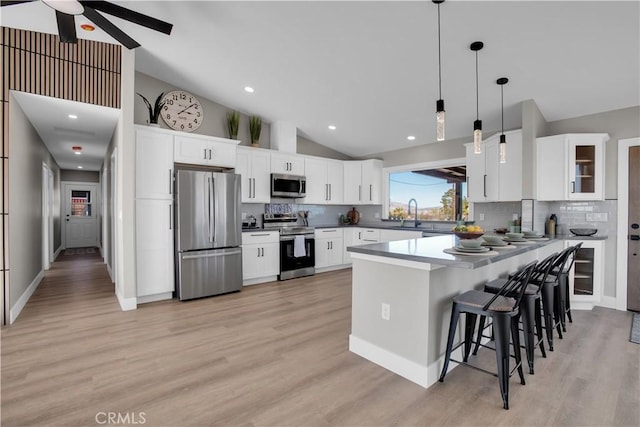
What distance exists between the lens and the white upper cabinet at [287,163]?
216 inches

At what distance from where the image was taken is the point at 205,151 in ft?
14.6

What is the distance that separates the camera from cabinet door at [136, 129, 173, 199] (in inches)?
155

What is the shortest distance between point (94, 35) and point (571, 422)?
5383 mm

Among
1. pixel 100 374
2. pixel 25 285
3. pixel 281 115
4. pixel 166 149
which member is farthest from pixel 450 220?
pixel 25 285

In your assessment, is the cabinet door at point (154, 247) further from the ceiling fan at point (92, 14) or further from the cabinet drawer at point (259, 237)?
the ceiling fan at point (92, 14)

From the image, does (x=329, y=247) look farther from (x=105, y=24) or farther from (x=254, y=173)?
(x=105, y=24)

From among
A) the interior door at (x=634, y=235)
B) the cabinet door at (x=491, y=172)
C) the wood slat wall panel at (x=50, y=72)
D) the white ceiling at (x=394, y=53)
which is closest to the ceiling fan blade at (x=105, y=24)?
the white ceiling at (x=394, y=53)

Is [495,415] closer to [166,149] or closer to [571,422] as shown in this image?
[571,422]

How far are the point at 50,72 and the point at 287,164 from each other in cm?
331

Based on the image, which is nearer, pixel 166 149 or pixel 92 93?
pixel 92 93

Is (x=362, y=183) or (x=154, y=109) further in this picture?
(x=362, y=183)

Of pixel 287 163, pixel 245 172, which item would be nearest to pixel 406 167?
pixel 287 163

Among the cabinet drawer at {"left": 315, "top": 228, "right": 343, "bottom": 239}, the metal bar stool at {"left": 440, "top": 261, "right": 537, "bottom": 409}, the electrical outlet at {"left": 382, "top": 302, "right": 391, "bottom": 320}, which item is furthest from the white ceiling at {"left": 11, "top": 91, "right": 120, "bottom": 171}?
the metal bar stool at {"left": 440, "top": 261, "right": 537, "bottom": 409}

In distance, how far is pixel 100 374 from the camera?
7.58 feet
